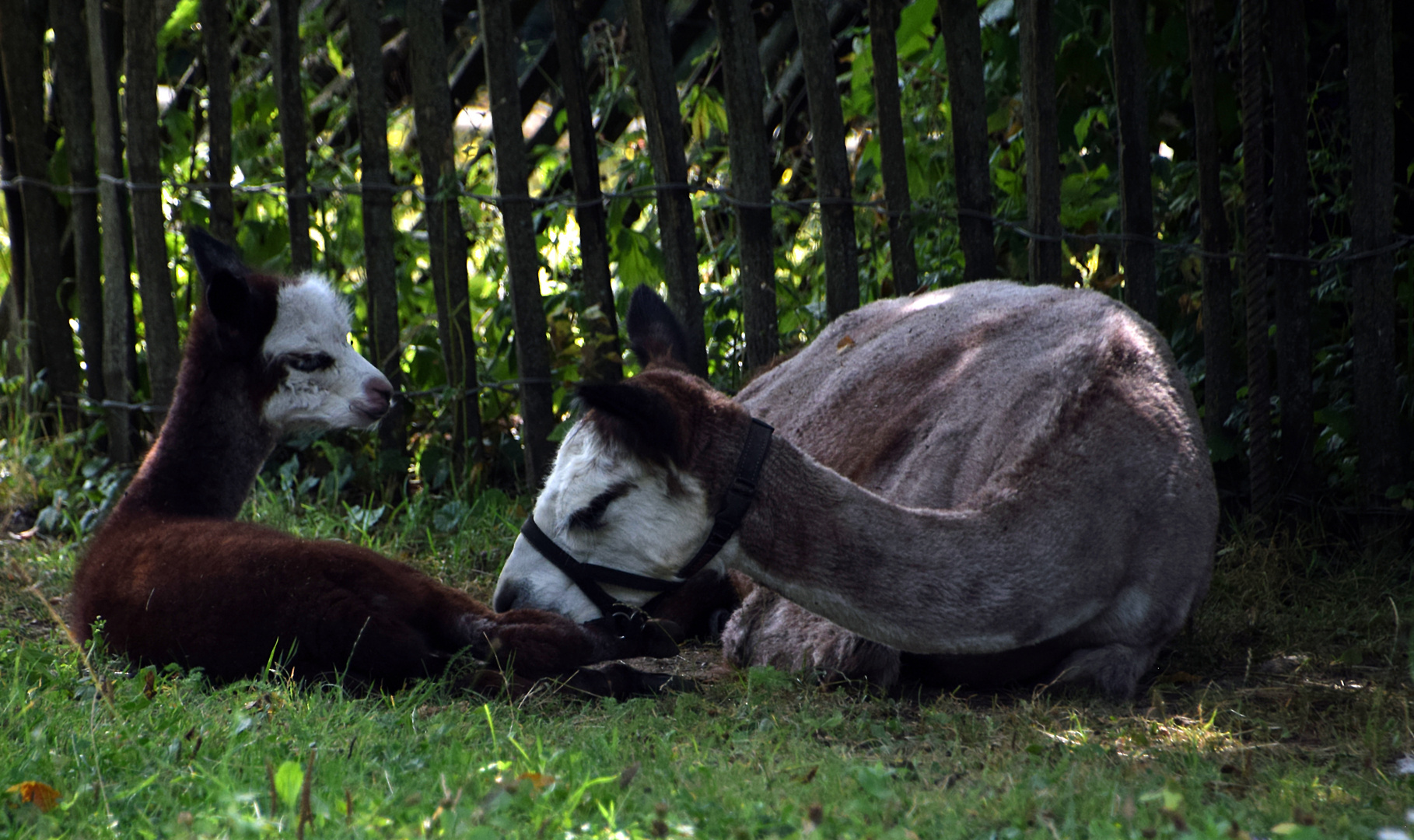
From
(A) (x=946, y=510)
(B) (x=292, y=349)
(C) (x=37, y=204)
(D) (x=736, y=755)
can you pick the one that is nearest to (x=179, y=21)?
(C) (x=37, y=204)

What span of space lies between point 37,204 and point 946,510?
558 centimetres

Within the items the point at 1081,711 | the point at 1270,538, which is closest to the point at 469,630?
the point at 1081,711

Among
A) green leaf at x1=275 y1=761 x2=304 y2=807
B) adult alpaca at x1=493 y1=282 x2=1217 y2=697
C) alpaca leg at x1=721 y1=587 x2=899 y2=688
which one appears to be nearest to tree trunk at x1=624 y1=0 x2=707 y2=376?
adult alpaca at x1=493 y1=282 x2=1217 y2=697

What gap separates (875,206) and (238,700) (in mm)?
3259

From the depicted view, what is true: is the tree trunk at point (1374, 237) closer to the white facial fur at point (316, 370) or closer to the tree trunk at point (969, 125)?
the tree trunk at point (969, 125)

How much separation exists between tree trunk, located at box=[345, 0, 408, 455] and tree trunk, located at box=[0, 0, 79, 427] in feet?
6.67

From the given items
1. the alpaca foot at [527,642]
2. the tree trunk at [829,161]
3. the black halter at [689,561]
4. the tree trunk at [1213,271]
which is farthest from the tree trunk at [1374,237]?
the alpaca foot at [527,642]

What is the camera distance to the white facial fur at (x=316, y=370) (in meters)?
4.25

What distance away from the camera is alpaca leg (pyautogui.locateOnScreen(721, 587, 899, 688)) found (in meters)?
3.49

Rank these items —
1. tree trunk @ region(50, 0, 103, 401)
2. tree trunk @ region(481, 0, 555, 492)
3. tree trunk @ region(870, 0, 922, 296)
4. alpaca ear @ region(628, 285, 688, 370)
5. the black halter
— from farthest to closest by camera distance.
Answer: tree trunk @ region(50, 0, 103, 401) → tree trunk @ region(481, 0, 555, 492) → tree trunk @ region(870, 0, 922, 296) → alpaca ear @ region(628, 285, 688, 370) → the black halter

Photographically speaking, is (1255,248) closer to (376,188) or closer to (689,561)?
(689,561)

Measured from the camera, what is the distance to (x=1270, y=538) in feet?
16.0

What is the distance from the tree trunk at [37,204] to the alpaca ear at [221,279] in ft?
9.34

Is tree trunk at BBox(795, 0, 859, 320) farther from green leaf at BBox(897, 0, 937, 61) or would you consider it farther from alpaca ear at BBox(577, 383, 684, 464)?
alpaca ear at BBox(577, 383, 684, 464)
